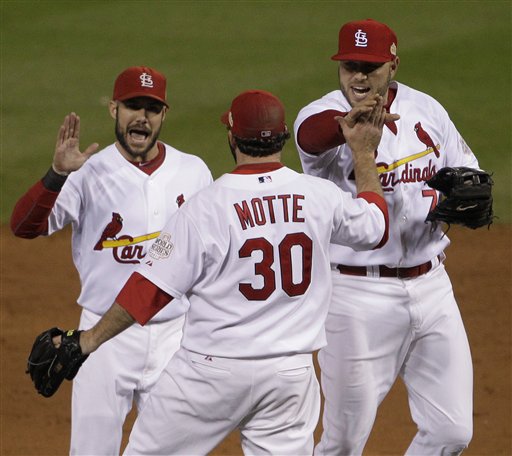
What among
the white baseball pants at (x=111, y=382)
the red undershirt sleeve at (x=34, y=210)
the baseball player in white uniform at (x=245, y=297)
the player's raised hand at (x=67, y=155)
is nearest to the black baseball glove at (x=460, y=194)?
the baseball player in white uniform at (x=245, y=297)

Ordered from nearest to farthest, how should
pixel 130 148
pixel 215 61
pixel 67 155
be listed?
pixel 67 155, pixel 130 148, pixel 215 61

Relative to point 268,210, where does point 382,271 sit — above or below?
below

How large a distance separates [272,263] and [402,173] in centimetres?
115

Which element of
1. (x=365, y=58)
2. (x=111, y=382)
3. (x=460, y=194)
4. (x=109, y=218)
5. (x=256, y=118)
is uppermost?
(x=365, y=58)

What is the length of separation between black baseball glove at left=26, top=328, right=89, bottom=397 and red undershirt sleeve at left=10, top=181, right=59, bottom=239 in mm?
770

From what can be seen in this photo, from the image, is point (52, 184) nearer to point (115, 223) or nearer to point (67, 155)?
point (67, 155)

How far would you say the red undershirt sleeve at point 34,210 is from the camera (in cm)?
501

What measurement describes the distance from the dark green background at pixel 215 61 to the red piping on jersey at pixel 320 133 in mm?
5369

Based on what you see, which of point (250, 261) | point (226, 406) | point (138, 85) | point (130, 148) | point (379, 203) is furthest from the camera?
point (130, 148)

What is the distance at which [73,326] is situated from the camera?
812 cm

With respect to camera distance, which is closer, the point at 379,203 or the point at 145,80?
the point at 379,203

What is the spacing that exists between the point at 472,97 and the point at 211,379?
782cm

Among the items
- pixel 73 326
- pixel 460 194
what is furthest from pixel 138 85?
pixel 73 326

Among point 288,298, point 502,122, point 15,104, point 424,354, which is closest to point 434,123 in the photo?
point 424,354
